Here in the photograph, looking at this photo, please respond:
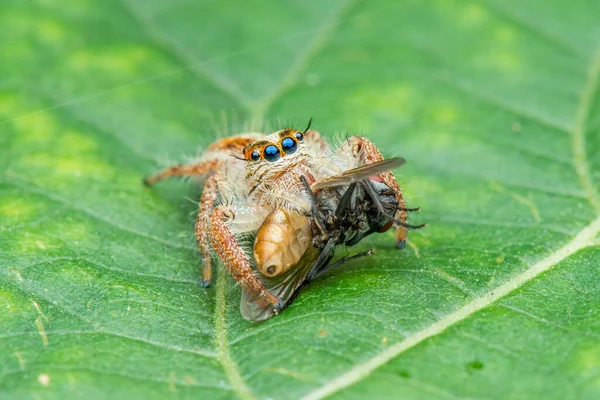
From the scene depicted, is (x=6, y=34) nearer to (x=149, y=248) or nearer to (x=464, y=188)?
(x=149, y=248)

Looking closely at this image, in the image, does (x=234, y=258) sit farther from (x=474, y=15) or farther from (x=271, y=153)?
(x=474, y=15)

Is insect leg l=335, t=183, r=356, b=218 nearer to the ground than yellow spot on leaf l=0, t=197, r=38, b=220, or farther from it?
nearer to the ground

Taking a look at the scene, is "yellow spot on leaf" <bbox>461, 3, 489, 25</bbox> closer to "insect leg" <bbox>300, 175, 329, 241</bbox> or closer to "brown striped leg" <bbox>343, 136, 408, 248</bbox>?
"brown striped leg" <bbox>343, 136, 408, 248</bbox>

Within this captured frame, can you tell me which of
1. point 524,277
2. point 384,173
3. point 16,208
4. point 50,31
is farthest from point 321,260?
point 50,31

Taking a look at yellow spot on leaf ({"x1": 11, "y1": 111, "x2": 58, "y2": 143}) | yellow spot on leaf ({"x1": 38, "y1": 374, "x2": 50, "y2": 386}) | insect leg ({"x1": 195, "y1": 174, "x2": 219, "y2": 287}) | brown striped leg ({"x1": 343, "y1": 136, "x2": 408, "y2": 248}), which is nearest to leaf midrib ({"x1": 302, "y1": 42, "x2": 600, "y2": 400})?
brown striped leg ({"x1": 343, "y1": 136, "x2": 408, "y2": 248})

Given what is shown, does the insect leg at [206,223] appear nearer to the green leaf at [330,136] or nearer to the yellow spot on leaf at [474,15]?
the green leaf at [330,136]
